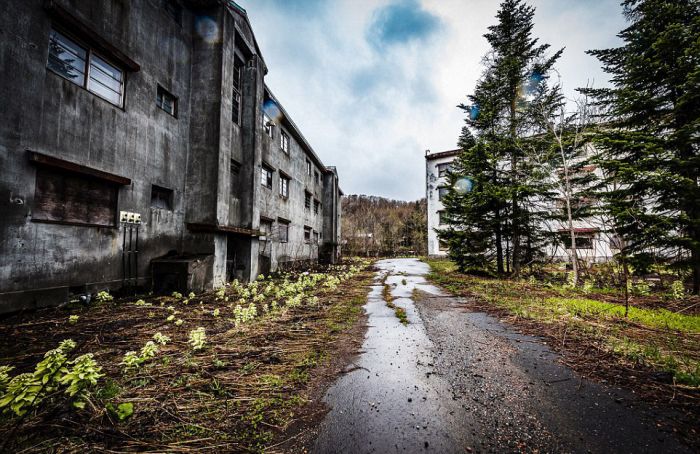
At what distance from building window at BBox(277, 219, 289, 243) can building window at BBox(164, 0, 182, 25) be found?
9265 mm

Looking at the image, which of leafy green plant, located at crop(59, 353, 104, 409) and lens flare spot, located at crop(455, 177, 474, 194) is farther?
lens flare spot, located at crop(455, 177, 474, 194)

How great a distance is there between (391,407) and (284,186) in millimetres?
15157

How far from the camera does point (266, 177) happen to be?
1372 cm

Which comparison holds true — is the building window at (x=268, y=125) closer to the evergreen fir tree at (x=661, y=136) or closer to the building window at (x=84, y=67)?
the building window at (x=84, y=67)

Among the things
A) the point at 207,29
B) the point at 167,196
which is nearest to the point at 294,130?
the point at 207,29

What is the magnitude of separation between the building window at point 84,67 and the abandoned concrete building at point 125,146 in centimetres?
2

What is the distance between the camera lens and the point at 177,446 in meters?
1.74

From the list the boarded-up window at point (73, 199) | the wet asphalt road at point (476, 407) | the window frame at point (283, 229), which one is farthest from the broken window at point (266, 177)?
the wet asphalt road at point (476, 407)

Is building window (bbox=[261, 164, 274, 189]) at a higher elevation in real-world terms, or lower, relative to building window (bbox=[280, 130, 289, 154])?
lower

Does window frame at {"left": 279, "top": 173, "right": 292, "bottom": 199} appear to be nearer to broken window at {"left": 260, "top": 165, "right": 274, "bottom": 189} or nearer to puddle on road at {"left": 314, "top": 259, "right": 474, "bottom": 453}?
broken window at {"left": 260, "top": 165, "right": 274, "bottom": 189}

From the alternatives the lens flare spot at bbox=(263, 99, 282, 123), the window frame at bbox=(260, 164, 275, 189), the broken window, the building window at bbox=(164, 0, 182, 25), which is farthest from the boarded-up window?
the lens flare spot at bbox=(263, 99, 282, 123)

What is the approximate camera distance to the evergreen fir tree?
7.59m

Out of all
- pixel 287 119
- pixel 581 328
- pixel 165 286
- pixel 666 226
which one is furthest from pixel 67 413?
pixel 287 119

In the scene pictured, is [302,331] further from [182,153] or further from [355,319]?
[182,153]
